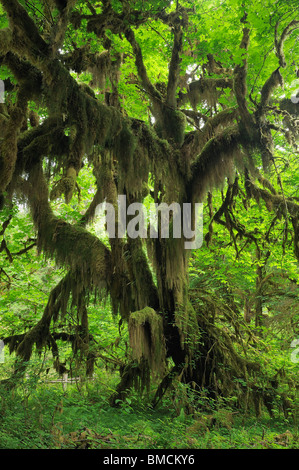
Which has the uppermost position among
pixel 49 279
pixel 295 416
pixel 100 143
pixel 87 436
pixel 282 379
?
pixel 100 143

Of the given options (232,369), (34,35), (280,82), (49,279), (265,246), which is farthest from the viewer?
(49,279)

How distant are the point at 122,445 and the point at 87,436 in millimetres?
395

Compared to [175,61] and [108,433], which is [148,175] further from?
[108,433]

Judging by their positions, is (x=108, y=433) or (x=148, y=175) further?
(x=148, y=175)

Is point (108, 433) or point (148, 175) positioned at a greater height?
point (148, 175)

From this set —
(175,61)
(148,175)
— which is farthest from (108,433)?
(175,61)

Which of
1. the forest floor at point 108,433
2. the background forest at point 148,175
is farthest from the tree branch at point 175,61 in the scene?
the forest floor at point 108,433

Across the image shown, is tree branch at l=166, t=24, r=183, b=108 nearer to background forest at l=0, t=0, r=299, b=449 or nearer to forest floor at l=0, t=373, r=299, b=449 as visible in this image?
background forest at l=0, t=0, r=299, b=449

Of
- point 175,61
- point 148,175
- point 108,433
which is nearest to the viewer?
point 108,433

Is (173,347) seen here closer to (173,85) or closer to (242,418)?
(242,418)

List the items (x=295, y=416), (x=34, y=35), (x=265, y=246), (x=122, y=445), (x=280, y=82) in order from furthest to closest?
(x=265, y=246), (x=295, y=416), (x=280, y=82), (x=34, y=35), (x=122, y=445)

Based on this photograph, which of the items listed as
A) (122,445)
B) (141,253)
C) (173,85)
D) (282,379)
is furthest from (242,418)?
(173,85)

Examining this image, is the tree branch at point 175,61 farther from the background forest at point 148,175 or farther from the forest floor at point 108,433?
the forest floor at point 108,433

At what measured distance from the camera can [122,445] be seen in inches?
144
